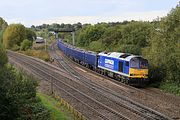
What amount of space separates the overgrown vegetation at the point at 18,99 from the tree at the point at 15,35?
86.9 metres

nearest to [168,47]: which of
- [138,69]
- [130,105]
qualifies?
[138,69]

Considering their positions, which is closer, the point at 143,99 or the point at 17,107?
the point at 17,107

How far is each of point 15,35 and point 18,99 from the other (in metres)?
92.2

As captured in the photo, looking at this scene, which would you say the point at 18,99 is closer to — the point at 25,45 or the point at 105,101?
the point at 105,101

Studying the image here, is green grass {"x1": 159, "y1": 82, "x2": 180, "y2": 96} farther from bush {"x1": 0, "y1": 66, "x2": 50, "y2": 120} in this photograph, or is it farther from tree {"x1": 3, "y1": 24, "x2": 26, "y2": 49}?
tree {"x1": 3, "y1": 24, "x2": 26, "y2": 49}

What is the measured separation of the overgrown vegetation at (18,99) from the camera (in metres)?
18.2

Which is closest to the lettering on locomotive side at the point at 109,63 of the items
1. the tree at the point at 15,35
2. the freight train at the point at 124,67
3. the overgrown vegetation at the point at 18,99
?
the freight train at the point at 124,67

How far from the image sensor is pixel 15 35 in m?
109

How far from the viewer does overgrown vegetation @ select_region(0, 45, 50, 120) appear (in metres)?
18.2

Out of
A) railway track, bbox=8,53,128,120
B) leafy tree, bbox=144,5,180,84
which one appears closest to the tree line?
railway track, bbox=8,53,128,120

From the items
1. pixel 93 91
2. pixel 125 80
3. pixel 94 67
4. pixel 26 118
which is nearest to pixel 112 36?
pixel 94 67

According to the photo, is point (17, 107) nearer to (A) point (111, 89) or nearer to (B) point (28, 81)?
(B) point (28, 81)

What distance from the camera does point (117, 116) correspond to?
2533 cm

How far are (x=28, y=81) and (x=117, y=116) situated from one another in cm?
682
